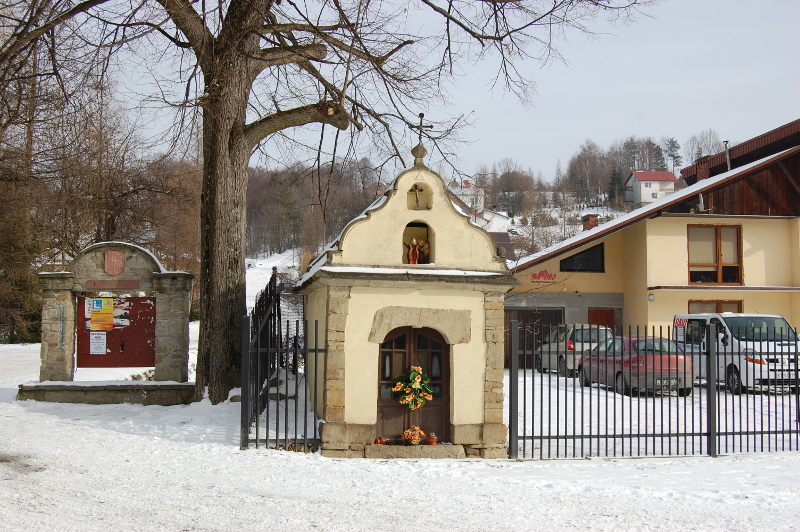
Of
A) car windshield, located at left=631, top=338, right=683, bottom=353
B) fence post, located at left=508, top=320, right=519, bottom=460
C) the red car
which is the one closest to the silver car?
the red car

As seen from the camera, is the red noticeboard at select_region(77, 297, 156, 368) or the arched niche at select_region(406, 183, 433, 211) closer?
the arched niche at select_region(406, 183, 433, 211)

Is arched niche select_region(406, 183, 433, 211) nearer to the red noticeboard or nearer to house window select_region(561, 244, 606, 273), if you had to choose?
the red noticeboard

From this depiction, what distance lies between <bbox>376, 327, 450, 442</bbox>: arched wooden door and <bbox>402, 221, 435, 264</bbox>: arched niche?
106 centimetres

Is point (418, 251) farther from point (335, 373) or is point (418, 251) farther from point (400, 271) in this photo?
point (335, 373)

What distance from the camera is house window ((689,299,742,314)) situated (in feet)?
73.4

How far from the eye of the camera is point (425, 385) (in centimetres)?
962

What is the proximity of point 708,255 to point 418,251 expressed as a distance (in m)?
15.9

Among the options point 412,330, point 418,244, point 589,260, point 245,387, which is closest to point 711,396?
point 412,330

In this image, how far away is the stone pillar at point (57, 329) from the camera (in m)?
11.8

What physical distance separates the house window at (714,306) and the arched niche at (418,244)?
1512 cm

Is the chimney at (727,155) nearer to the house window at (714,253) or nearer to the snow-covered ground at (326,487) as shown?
the house window at (714,253)

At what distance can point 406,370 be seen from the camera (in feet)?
32.1

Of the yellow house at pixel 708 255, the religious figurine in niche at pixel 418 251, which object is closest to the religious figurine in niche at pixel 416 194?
the religious figurine in niche at pixel 418 251

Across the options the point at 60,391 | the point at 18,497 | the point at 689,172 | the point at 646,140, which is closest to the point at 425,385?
the point at 18,497
